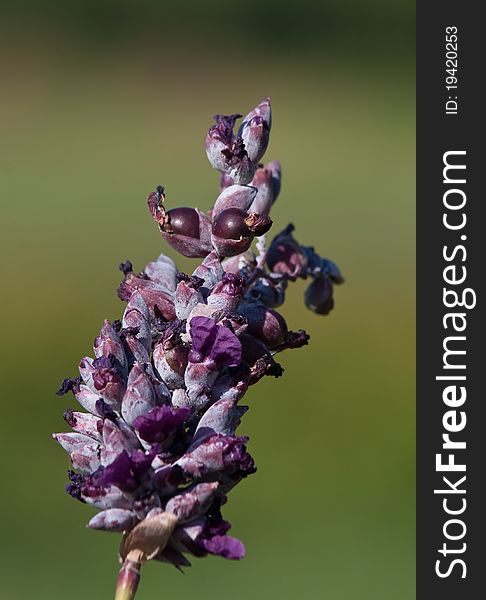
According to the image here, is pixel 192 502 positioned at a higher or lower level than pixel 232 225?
lower

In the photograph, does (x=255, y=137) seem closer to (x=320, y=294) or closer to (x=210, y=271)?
(x=210, y=271)

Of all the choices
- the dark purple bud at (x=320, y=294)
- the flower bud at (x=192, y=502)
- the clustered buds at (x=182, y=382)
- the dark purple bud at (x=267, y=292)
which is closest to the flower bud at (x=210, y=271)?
the clustered buds at (x=182, y=382)

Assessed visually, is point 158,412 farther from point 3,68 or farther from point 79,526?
point 3,68

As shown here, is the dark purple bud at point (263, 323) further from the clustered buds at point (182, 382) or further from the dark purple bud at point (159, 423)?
the dark purple bud at point (159, 423)

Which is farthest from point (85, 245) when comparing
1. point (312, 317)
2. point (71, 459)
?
point (71, 459)

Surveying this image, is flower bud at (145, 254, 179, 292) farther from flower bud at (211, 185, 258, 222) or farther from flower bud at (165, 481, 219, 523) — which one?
flower bud at (165, 481, 219, 523)

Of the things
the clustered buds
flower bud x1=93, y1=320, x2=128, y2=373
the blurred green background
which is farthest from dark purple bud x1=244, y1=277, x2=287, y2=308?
the blurred green background

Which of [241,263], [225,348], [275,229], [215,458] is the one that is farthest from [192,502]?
[275,229]
